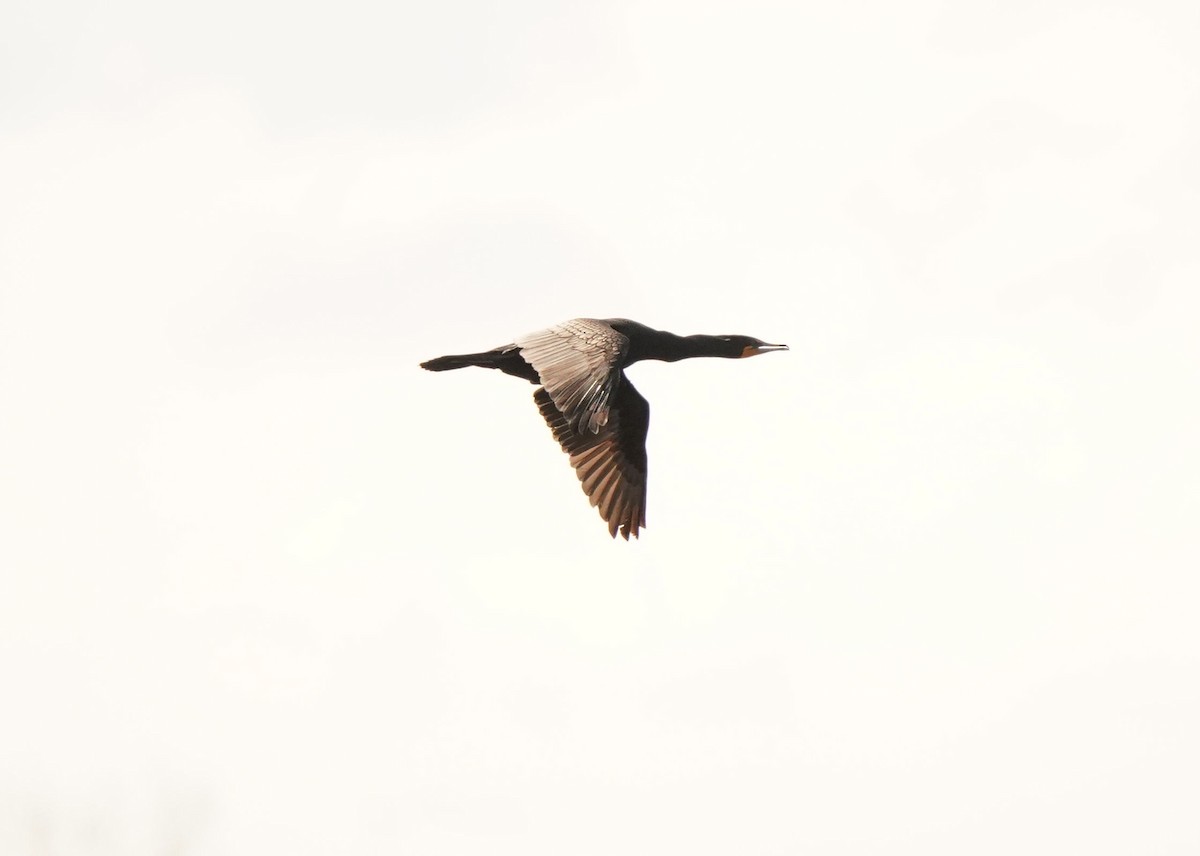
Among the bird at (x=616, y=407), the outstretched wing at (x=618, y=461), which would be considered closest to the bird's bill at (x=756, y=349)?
the bird at (x=616, y=407)

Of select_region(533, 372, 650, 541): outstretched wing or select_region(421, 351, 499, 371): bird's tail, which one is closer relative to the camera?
select_region(421, 351, 499, 371): bird's tail

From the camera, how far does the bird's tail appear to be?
90.7 feet

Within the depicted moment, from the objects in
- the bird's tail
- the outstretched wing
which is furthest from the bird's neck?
the bird's tail

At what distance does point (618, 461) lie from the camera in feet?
98.2

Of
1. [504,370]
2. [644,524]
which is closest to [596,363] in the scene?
[504,370]

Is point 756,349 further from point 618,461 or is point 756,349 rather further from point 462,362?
point 462,362

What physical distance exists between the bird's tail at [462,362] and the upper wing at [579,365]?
4.68ft

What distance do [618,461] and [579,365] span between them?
18.7 feet

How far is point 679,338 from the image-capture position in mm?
30062

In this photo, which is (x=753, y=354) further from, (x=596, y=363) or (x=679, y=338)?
(x=596, y=363)

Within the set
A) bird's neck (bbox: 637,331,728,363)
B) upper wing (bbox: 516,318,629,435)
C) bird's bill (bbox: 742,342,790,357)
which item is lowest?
upper wing (bbox: 516,318,629,435)

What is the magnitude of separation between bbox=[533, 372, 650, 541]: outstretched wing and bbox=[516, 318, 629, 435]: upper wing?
317cm

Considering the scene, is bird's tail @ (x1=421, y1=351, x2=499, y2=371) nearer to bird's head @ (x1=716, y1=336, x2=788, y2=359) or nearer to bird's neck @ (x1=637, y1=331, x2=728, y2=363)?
bird's neck @ (x1=637, y1=331, x2=728, y2=363)

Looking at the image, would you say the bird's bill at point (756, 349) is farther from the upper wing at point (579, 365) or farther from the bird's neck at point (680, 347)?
the upper wing at point (579, 365)
